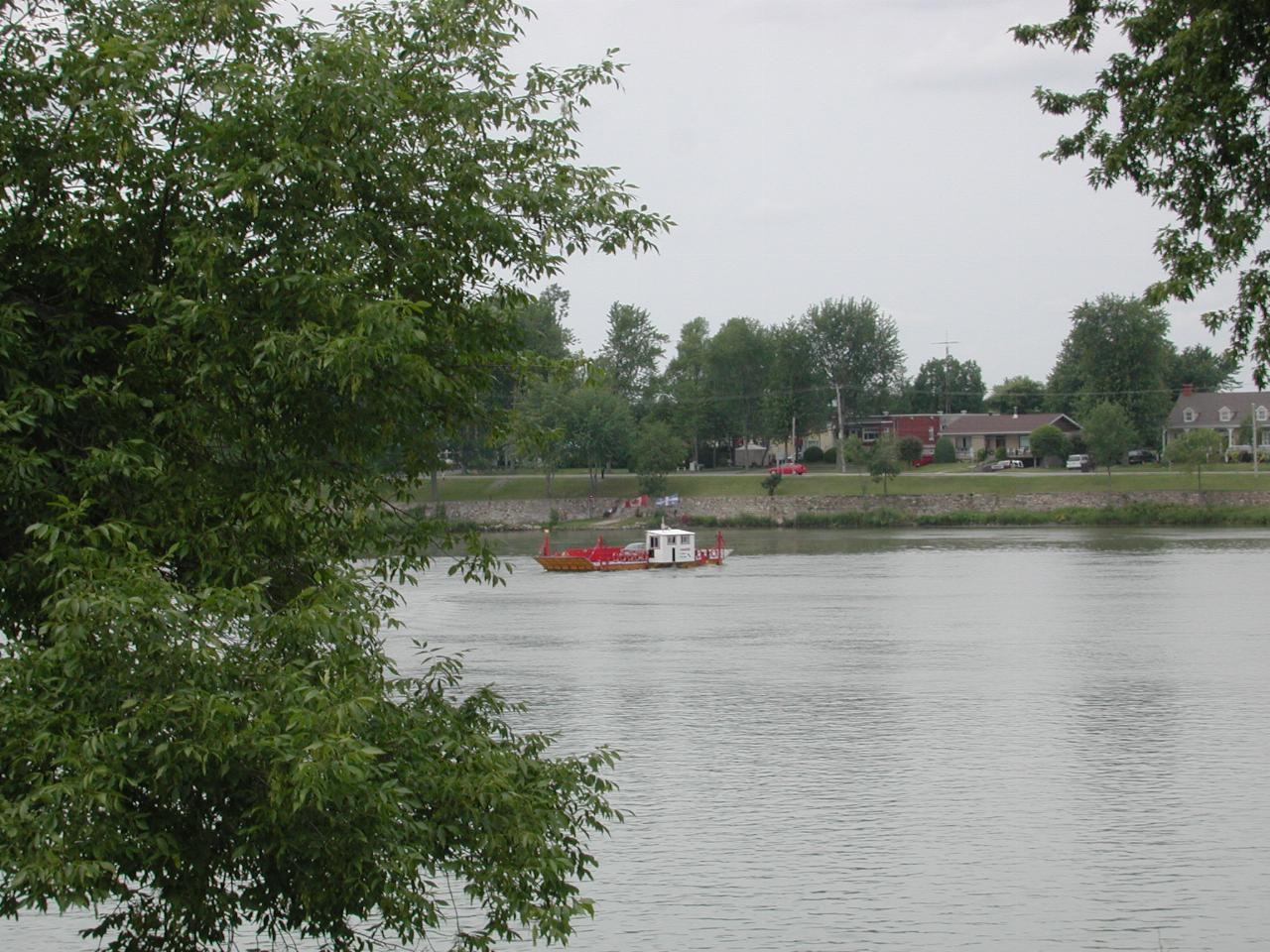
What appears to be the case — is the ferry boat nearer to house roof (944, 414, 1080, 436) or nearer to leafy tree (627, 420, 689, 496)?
leafy tree (627, 420, 689, 496)

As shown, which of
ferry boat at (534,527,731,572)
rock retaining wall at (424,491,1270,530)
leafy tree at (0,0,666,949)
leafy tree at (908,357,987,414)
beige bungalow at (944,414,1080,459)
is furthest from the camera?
leafy tree at (908,357,987,414)

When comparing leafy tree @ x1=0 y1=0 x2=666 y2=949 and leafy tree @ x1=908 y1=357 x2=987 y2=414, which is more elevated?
leafy tree @ x1=908 y1=357 x2=987 y2=414

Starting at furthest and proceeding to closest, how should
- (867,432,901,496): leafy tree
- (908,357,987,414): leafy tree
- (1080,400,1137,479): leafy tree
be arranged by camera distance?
(908,357,987,414): leafy tree < (1080,400,1137,479): leafy tree < (867,432,901,496): leafy tree

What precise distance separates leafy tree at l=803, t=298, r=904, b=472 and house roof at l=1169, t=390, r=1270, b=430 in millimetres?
26378

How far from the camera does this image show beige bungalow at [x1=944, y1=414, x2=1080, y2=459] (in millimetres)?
131625

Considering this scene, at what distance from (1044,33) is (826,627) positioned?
29.7 metres

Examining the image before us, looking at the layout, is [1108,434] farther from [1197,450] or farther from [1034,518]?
[1034,518]

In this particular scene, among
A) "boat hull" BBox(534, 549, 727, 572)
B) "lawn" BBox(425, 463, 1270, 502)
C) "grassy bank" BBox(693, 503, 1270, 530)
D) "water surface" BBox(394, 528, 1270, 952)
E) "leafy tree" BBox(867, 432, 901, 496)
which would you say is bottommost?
"water surface" BBox(394, 528, 1270, 952)

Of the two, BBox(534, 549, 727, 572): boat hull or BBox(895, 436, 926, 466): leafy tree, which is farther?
BBox(895, 436, 926, 466): leafy tree

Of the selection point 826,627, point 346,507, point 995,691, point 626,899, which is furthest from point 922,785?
point 826,627

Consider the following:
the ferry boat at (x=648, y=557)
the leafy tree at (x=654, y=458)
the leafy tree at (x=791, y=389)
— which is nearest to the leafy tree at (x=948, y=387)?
the leafy tree at (x=791, y=389)

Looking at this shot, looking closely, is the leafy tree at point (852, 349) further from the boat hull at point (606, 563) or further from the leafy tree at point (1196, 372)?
the boat hull at point (606, 563)

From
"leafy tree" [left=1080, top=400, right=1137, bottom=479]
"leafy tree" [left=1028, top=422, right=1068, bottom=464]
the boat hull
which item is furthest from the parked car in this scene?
the boat hull

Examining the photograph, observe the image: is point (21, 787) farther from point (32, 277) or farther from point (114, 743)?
point (32, 277)
